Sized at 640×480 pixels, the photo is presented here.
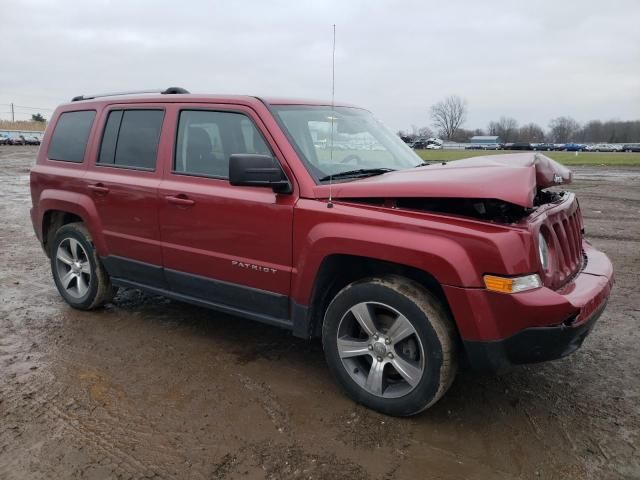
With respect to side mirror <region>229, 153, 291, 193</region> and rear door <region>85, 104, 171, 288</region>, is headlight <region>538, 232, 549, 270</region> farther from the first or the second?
rear door <region>85, 104, 171, 288</region>

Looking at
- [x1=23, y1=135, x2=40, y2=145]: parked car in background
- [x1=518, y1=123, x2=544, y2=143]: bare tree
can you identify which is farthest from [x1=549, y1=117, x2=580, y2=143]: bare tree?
[x1=23, y1=135, x2=40, y2=145]: parked car in background

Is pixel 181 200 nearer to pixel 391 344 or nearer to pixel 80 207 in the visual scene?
pixel 80 207

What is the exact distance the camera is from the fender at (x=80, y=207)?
4.65 metres

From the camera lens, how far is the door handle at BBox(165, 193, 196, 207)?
388 cm

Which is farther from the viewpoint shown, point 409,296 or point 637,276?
point 637,276

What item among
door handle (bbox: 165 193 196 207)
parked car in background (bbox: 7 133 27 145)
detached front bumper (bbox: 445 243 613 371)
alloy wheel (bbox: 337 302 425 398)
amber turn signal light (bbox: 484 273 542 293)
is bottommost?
alloy wheel (bbox: 337 302 425 398)

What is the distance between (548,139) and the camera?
98.0m

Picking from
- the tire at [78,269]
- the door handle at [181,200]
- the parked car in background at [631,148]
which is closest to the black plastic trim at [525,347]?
the door handle at [181,200]

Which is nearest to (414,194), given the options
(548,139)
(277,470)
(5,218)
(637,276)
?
(277,470)

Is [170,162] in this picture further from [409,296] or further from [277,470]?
[277,470]

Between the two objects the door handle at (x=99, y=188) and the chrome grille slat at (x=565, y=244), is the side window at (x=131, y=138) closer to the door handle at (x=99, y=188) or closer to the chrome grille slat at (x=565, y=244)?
the door handle at (x=99, y=188)

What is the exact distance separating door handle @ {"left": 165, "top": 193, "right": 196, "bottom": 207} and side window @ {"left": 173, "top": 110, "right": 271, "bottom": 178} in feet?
0.67

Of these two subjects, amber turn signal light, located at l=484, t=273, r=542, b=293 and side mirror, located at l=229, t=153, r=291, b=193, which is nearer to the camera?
amber turn signal light, located at l=484, t=273, r=542, b=293

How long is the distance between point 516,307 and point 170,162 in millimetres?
2762
